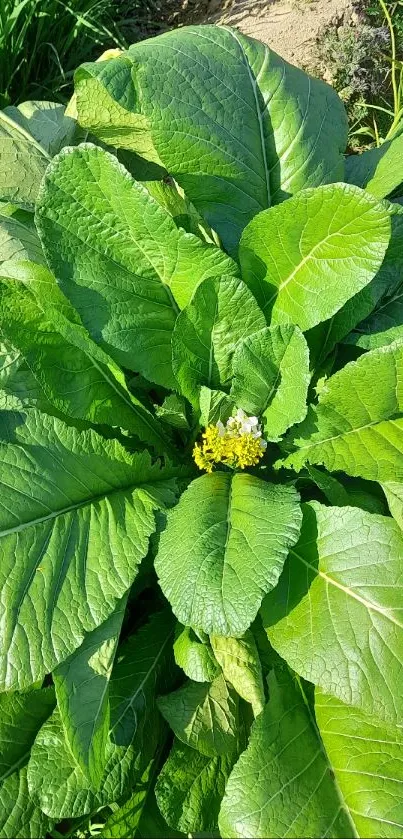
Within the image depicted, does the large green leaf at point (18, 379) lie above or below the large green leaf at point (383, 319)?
above

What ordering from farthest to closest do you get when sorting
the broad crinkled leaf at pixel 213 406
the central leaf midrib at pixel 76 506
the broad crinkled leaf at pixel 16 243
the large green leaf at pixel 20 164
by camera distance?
1. the large green leaf at pixel 20 164
2. the broad crinkled leaf at pixel 16 243
3. the broad crinkled leaf at pixel 213 406
4. the central leaf midrib at pixel 76 506

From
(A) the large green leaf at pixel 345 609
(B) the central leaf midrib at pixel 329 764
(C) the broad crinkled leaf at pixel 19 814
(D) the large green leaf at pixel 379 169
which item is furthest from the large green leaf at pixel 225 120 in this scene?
(C) the broad crinkled leaf at pixel 19 814

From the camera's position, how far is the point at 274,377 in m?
1.53

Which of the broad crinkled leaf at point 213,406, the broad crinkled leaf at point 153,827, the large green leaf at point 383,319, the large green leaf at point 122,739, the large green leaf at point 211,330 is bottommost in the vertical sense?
the broad crinkled leaf at point 153,827

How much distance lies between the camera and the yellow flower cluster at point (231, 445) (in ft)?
5.14

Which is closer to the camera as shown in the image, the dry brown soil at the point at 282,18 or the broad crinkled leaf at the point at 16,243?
the broad crinkled leaf at the point at 16,243

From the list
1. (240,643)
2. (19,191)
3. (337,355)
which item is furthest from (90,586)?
(19,191)

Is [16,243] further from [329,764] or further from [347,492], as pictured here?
[329,764]

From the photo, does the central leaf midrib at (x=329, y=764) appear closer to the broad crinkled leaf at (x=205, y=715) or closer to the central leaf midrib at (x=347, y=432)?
the broad crinkled leaf at (x=205, y=715)

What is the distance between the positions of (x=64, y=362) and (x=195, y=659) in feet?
2.10

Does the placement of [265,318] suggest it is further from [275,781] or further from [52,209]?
[275,781]

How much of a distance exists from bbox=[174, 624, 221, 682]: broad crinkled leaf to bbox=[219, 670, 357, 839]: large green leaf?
0.40 ft

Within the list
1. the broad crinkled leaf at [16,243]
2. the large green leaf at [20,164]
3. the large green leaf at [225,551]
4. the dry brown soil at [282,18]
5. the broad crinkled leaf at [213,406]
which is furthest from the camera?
the dry brown soil at [282,18]

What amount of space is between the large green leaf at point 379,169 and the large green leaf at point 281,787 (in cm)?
112
